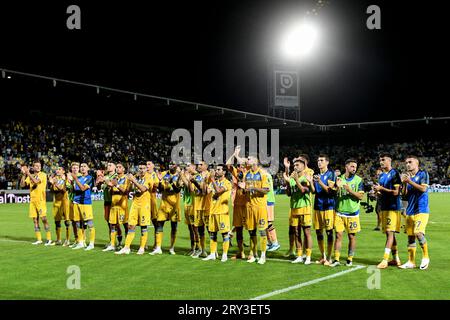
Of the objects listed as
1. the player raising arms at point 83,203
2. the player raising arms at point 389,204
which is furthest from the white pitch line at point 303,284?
the player raising arms at point 83,203

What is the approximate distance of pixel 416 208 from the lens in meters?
9.43

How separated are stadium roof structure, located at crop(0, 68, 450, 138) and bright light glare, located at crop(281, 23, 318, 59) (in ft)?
20.6

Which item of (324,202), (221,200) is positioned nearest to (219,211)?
(221,200)

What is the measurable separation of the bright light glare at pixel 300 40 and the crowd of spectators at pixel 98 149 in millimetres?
10386

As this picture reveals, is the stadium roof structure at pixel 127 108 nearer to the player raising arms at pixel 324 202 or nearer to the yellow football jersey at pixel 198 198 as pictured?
the yellow football jersey at pixel 198 198

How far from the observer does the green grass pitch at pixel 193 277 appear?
24.3ft

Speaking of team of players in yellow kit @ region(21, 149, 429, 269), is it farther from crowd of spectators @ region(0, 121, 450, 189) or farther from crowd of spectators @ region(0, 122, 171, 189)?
crowd of spectators @ region(0, 121, 450, 189)

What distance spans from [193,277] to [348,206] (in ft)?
10.9

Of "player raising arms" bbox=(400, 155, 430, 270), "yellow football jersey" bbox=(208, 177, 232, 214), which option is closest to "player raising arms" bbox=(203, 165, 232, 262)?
"yellow football jersey" bbox=(208, 177, 232, 214)

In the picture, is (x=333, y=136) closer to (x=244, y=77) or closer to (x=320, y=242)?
(x=244, y=77)

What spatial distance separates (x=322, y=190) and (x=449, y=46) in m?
41.1

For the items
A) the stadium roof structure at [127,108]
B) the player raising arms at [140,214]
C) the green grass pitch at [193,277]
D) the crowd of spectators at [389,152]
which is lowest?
the green grass pitch at [193,277]

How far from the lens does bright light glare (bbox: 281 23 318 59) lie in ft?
140

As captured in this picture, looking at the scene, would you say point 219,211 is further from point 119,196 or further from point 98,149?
point 98,149
